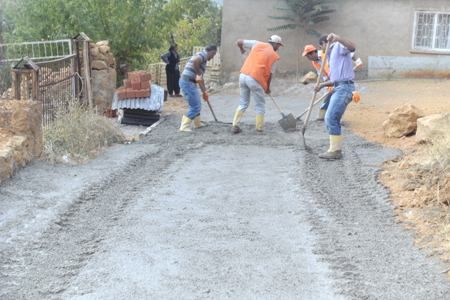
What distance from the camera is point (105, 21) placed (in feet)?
51.1

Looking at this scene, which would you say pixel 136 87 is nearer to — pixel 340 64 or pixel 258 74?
pixel 258 74

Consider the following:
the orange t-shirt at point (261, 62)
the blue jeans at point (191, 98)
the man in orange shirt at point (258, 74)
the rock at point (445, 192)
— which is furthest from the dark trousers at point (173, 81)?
the rock at point (445, 192)

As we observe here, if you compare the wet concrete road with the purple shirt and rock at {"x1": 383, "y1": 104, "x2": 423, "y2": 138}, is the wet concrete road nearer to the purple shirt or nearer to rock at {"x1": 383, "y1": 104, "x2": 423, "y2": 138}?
the purple shirt

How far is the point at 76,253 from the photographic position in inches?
202

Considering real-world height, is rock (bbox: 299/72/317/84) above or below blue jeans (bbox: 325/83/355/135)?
below

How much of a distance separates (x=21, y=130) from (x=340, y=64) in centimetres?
397

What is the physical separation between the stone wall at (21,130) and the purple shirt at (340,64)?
369cm

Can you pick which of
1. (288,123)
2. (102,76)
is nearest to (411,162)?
(288,123)

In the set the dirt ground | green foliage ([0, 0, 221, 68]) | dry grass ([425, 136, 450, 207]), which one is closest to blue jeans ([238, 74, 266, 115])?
the dirt ground

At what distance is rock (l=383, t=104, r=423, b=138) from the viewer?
992 cm

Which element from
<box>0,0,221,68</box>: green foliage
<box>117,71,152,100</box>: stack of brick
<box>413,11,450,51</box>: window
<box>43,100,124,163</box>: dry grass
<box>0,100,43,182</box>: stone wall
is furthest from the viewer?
<box>413,11,450,51</box>: window

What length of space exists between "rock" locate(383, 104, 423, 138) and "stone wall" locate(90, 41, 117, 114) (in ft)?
18.4

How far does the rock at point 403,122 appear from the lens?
32.6 ft

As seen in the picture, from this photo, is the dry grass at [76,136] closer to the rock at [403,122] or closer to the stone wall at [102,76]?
the stone wall at [102,76]
